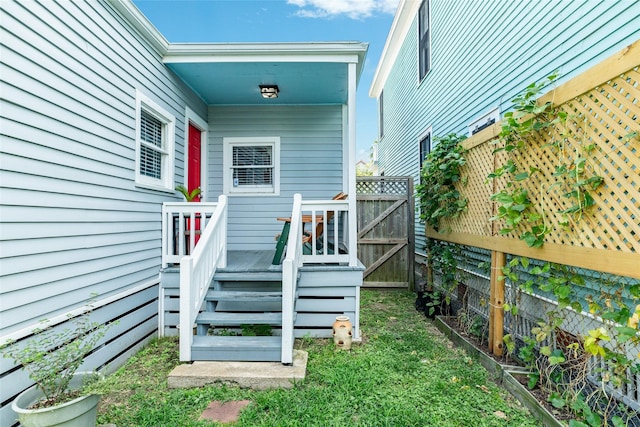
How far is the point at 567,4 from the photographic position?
3.03 m

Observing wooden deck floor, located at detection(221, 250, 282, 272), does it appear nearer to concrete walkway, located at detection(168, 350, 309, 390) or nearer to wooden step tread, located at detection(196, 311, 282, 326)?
wooden step tread, located at detection(196, 311, 282, 326)

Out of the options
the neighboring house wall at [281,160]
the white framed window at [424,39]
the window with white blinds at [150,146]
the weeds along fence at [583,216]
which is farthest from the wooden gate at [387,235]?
the window with white blinds at [150,146]

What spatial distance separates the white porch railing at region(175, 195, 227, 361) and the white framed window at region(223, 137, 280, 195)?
6.56 feet

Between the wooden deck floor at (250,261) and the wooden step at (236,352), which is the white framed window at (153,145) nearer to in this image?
the wooden deck floor at (250,261)

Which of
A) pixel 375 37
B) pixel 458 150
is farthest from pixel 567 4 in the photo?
pixel 375 37

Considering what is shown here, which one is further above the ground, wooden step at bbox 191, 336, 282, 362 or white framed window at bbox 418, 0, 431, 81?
white framed window at bbox 418, 0, 431, 81

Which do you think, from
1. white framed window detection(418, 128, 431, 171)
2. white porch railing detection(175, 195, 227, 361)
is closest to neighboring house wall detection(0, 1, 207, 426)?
white porch railing detection(175, 195, 227, 361)

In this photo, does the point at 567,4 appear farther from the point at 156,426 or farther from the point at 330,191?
the point at 156,426

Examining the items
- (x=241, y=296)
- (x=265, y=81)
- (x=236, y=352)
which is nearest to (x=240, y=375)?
(x=236, y=352)

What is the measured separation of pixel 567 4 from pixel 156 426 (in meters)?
4.77

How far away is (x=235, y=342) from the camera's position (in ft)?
9.95

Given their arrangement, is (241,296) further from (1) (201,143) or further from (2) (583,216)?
(1) (201,143)

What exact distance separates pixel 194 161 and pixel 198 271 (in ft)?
9.41

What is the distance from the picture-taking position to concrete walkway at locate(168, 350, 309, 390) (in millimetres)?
2719
